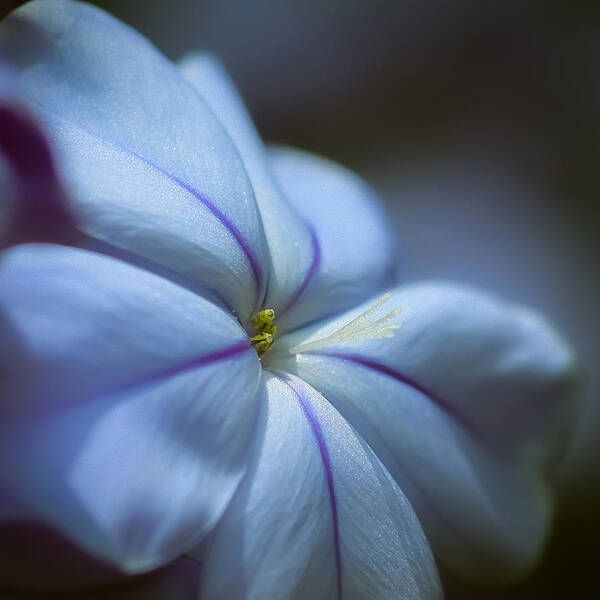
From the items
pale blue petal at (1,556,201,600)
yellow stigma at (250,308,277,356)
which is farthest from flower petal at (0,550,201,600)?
yellow stigma at (250,308,277,356)

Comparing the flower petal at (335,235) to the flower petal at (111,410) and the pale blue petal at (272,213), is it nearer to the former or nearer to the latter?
the pale blue petal at (272,213)

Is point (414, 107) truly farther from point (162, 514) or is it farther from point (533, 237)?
point (162, 514)

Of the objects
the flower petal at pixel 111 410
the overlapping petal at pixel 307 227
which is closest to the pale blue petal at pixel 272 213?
the overlapping petal at pixel 307 227

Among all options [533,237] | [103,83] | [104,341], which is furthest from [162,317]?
[533,237]

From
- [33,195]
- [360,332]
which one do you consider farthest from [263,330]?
[33,195]

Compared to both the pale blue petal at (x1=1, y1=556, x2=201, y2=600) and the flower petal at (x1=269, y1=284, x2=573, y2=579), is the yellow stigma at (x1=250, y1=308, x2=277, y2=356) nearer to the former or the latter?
the flower petal at (x1=269, y1=284, x2=573, y2=579)

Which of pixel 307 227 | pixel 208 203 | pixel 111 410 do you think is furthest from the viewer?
pixel 307 227

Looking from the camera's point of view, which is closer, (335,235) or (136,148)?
(136,148)

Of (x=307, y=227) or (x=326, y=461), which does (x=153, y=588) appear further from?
(x=307, y=227)
